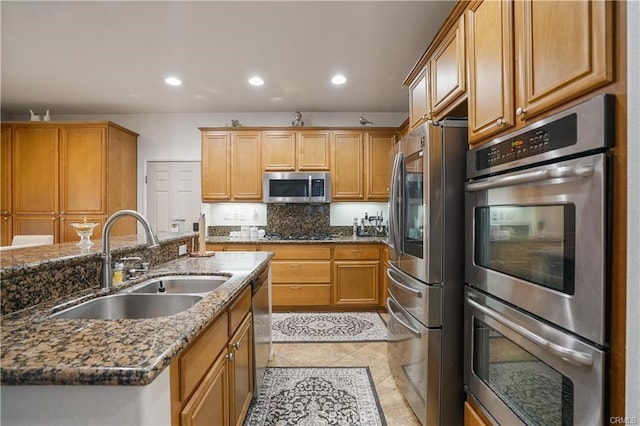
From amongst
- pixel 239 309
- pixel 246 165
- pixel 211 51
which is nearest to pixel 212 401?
pixel 239 309

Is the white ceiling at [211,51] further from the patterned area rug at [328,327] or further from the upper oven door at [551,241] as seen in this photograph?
the patterned area rug at [328,327]

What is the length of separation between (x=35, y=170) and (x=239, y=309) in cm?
456

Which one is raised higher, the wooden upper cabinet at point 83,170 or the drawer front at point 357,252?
the wooden upper cabinet at point 83,170

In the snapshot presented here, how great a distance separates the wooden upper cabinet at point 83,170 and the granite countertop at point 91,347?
3.73 meters

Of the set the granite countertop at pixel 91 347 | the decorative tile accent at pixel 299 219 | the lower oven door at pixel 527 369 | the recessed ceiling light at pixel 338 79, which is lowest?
the lower oven door at pixel 527 369

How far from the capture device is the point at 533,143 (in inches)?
42.0

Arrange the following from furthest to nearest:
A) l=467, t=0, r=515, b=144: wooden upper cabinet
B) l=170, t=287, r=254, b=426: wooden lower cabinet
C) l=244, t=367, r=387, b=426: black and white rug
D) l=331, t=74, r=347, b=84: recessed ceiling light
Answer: l=331, t=74, r=347, b=84: recessed ceiling light, l=244, t=367, r=387, b=426: black and white rug, l=467, t=0, r=515, b=144: wooden upper cabinet, l=170, t=287, r=254, b=426: wooden lower cabinet

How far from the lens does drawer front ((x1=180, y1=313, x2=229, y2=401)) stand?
0.94m

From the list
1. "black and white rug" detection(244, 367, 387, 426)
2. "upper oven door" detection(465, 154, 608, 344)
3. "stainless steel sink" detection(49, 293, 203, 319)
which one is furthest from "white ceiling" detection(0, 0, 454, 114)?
"black and white rug" detection(244, 367, 387, 426)

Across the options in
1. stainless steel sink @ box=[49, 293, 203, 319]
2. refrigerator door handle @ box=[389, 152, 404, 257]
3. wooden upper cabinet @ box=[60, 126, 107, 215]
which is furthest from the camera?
wooden upper cabinet @ box=[60, 126, 107, 215]

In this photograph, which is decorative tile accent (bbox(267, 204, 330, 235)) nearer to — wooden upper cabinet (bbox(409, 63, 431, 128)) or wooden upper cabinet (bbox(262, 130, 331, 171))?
wooden upper cabinet (bbox(262, 130, 331, 171))

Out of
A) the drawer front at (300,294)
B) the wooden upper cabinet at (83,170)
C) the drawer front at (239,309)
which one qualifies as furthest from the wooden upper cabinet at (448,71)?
the wooden upper cabinet at (83,170)

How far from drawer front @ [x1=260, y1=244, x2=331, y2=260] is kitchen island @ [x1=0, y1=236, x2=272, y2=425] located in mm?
2961

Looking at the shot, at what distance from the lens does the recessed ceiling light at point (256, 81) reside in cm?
346
